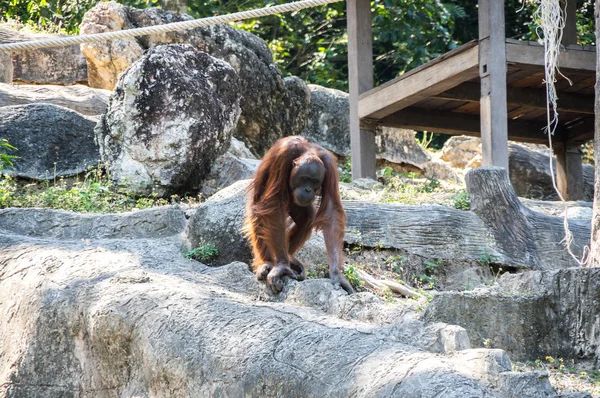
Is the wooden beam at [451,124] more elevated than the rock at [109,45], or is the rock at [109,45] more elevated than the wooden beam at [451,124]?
the rock at [109,45]

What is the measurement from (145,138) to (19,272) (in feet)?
8.95

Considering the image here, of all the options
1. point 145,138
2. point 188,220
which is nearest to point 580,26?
point 145,138

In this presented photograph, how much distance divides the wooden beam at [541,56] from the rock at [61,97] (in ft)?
13.8

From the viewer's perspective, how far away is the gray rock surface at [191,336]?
319cm

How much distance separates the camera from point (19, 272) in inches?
184

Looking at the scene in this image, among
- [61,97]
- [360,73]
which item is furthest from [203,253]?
[61,97]

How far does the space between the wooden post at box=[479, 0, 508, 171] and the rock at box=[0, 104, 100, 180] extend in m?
3.36

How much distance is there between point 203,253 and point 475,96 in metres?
4.17

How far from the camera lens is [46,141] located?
7.81 m

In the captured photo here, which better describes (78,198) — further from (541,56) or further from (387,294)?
(541,56)

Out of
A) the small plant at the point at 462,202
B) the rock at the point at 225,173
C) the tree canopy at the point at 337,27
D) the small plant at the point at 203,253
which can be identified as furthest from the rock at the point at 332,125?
the small plant at the point at 203,253

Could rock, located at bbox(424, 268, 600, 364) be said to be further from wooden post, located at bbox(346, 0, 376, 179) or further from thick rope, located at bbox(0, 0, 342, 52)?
wooden post, located at bbox(346, 0, 376, 179)

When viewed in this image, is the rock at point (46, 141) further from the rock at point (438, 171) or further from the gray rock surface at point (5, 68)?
the rock at point (438, 171)

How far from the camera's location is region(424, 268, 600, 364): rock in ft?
14.9
